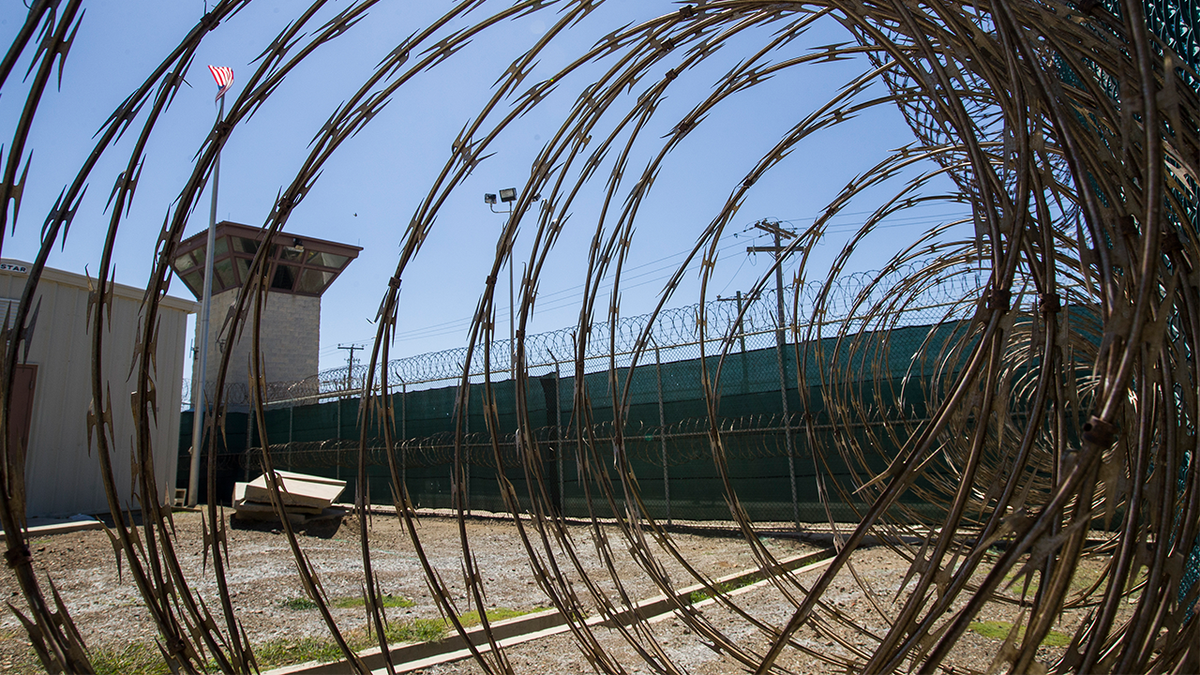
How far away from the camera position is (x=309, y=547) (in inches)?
349

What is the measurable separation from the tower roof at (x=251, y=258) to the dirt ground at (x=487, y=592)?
11.7 metres

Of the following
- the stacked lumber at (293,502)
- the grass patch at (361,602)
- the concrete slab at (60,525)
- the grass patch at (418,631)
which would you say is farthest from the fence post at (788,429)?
the concrete slab at (60,525)

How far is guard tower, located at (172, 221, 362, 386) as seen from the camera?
64.4ft

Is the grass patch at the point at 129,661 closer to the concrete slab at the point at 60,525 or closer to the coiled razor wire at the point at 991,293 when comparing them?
the coiled razor wire at the point at 991,293

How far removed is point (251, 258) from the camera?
20312 millimetres

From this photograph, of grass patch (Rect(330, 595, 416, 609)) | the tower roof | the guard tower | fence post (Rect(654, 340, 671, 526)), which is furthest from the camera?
the tower roof

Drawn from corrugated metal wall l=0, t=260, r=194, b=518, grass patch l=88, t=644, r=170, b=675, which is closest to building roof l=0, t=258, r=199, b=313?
corrugated metal wall l=0, t=260, r=194, b=518

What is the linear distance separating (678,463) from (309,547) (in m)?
4.99

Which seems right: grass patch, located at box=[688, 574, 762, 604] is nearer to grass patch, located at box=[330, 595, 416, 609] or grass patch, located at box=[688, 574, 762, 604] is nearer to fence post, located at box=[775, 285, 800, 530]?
grass patch, located at box=[330, 595, 416, 609]

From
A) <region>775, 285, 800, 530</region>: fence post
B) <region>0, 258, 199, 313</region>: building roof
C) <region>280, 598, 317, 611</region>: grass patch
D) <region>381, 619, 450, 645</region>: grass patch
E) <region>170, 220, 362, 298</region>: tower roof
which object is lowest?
<region>280, 598, 317, 611</region>: grass patch

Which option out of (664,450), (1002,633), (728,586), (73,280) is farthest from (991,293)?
(73,280)

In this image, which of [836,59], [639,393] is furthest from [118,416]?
[836,59]

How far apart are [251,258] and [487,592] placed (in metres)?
17.3

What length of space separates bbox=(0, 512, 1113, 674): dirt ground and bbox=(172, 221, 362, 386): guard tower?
9929mm
